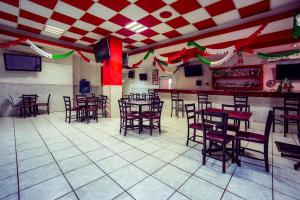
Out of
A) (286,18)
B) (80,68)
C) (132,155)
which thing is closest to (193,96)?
(286,18)

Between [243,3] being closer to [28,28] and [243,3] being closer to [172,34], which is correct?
[172,34]

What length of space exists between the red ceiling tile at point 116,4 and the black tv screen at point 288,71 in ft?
26.6

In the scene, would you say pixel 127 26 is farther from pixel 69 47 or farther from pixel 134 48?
pixel 69 47

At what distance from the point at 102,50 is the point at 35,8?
256 centimetres

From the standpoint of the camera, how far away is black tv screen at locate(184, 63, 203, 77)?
9.90 m

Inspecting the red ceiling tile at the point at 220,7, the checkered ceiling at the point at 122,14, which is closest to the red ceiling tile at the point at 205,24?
the checkered ceiling at the point at 122,14

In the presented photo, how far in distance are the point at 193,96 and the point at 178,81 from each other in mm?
4145

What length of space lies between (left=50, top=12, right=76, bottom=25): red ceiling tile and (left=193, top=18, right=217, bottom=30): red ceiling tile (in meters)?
4.29

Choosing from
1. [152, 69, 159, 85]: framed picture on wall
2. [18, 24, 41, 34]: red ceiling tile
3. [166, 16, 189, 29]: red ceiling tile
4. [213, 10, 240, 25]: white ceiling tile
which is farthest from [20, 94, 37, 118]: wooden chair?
[152, 69, 159, 85]: framed picture on wall

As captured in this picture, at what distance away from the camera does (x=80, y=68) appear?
948 centimetres

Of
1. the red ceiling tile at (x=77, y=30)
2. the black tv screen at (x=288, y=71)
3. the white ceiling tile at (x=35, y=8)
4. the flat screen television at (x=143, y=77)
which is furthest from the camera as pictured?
the flat screen television at (x=143, y=77)

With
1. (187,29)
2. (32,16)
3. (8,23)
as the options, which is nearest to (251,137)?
(187,29)

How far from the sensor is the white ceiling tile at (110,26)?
201 inches

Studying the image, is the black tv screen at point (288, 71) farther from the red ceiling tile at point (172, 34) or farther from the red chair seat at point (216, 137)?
the red chair seat at point (216, 137)
